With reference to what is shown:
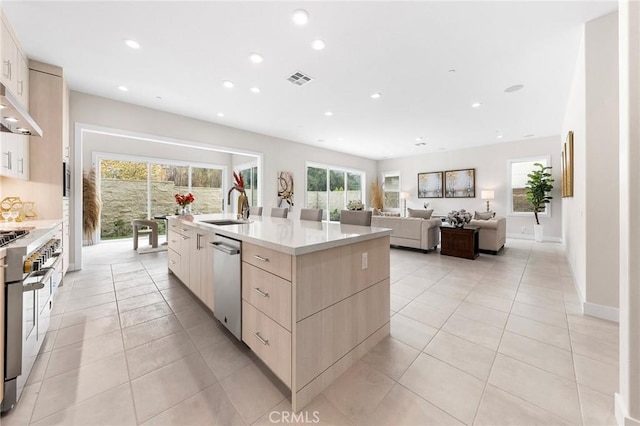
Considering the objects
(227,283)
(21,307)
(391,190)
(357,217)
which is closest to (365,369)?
(227,283)

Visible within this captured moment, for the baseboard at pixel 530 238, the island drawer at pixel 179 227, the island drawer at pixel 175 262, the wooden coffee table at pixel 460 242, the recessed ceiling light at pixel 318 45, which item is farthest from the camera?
the baseboard at pixel 530 238

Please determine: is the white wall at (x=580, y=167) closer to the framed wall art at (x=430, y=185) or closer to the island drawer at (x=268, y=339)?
the island drawer at (x=268, y=339)

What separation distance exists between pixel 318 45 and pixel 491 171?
7181 millimetres

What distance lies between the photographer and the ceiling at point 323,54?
222 centimetres

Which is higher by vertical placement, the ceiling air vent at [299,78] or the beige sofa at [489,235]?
the ceiling air vent at [299,78]

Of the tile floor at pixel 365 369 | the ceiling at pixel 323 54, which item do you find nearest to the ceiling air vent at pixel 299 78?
the ceiling at pixel 323 54

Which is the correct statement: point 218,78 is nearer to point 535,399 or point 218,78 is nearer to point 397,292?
point 397,292

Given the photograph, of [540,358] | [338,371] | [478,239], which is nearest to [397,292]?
[540,358]

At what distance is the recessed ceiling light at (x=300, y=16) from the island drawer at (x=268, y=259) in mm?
2113

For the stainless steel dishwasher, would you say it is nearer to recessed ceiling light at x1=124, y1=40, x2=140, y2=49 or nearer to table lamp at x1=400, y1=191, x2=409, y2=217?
recessed ceiling light at x1=124, y1=40, x2=140, y2=49

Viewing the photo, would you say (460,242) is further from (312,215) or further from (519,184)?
(519,184)

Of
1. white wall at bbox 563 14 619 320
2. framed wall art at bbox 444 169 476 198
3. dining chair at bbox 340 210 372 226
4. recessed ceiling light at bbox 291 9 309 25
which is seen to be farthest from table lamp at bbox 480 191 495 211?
recessed ceiling light at bbox 291 9 309 25

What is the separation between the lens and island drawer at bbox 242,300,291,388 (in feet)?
4.58

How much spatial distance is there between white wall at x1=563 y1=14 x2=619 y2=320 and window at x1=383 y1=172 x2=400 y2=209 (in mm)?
7252
